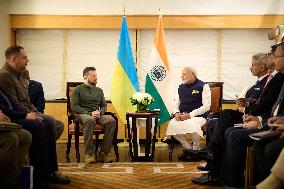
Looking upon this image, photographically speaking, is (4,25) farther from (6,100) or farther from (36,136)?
(36,136)

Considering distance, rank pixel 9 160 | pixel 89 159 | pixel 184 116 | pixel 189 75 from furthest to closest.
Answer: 1. pixel 189 75
2. pixel 184 116
3. pixel 89 159
4. pixel 9 160

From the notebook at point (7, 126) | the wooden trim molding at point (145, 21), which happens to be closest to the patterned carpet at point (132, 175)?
the notebook at point (7, 126)

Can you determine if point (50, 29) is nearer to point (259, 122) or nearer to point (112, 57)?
point (112, 57)

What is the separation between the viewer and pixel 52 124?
411cm

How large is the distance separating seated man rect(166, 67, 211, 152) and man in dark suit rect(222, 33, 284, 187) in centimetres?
230

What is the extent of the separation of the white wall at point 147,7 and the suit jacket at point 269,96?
170 inches

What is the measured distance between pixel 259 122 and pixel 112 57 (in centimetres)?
473

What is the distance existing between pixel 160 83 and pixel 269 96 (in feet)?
10.4

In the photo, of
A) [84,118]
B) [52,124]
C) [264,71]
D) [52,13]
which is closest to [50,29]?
[52,13]

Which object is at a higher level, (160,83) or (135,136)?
(160,83)

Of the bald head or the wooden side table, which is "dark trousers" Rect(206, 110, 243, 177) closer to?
the wooden side table

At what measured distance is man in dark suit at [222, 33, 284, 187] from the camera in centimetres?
337

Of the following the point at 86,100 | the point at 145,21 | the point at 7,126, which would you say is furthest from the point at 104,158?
the point at 145,21

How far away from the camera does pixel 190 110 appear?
6.20m
